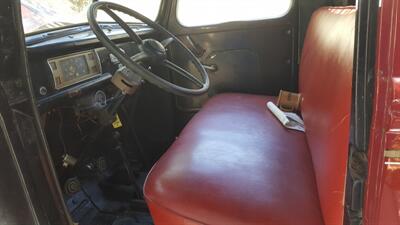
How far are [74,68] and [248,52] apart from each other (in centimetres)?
115

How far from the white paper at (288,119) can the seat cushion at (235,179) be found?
5cm

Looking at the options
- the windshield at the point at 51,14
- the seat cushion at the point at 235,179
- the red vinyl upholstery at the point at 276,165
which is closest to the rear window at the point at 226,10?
the windshield at the point at 51,14

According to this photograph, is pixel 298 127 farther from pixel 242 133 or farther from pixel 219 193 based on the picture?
pixel 219 193

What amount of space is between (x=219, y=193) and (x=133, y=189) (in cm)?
88

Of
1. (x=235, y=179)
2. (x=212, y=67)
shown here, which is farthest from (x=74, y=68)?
(x=212, y=67)

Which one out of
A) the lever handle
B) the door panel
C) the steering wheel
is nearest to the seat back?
the steering wheel

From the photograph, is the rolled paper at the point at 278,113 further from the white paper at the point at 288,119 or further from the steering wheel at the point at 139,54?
the steering wheel at the point at 139,54

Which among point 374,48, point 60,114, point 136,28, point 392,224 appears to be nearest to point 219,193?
point 392,224

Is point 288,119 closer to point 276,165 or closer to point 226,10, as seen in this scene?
point 276,165

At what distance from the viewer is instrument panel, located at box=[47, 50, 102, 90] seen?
1.24m

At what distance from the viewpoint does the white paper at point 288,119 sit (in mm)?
1558

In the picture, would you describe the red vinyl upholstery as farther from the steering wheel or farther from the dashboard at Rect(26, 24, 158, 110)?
the dashboard at Rect(26, 24, 158, 110)

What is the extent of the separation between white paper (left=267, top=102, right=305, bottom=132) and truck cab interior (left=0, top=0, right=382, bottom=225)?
0.03m

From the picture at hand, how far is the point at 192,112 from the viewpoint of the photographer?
241cm
